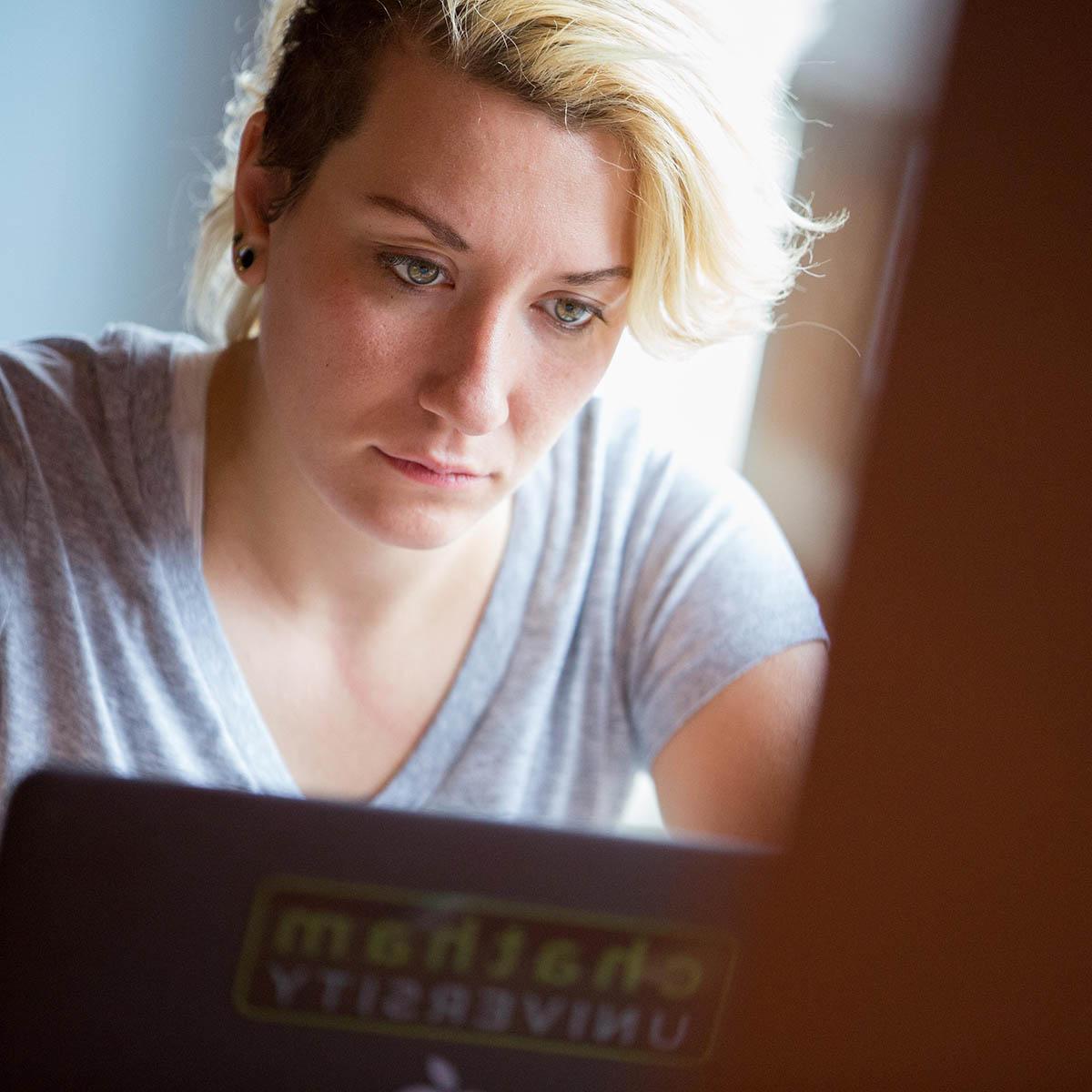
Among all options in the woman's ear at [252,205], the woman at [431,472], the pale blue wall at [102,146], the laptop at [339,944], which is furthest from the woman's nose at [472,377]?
the pale blue wall at [102,146]

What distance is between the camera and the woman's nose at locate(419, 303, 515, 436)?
94cm

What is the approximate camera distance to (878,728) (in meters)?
0.28

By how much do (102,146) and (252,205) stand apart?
4.29 ft

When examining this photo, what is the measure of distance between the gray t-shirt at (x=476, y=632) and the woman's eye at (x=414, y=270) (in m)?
0.29

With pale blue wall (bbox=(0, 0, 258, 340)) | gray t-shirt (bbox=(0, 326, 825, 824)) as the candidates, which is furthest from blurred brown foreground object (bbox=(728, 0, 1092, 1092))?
pale blue wall (bbox=(0, 0, 258, 340))

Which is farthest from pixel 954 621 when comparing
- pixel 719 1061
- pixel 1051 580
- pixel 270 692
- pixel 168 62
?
pixel 168 62

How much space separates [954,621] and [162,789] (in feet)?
0.74

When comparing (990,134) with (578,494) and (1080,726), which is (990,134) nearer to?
(1080,726)

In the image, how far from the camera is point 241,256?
3.69 ft

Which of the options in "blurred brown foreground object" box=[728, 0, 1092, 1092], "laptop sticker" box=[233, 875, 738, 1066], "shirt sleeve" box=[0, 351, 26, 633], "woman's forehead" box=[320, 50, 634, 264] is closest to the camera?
"blurred brown foreground object" box=[728, 0, 1092, 1092]

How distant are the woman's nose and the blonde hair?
0.13m

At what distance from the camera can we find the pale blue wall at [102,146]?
217 cm

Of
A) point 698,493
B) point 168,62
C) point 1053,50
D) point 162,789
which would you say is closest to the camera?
point 1053,50

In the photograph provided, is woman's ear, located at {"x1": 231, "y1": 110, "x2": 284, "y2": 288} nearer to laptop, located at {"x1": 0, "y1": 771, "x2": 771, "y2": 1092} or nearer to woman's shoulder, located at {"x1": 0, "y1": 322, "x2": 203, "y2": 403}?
woman's shoulder, located at {"x1": 0, "y1": 322, "x2": 203, "y2": 403}
